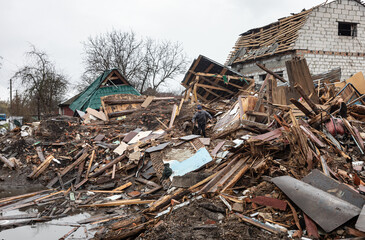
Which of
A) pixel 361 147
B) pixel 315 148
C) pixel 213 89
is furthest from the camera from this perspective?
pixel 213 89

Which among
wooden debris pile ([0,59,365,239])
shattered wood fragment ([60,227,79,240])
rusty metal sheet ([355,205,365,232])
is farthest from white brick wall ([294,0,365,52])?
shattered wood fragment ([60,227,79,240])

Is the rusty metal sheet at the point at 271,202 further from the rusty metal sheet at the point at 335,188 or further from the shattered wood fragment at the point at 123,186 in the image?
the shattered wood fragment at the point at 123,186

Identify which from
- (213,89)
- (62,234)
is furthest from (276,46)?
(62,234)

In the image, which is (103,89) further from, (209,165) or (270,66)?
(209,165)

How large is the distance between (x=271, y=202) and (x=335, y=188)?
3.35 feet

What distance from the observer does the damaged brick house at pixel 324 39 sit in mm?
16766

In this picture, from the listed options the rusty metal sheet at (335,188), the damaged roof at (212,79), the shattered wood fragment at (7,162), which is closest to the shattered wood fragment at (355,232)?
the rusty metal sheet at (335,188)

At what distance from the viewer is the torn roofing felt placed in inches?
673

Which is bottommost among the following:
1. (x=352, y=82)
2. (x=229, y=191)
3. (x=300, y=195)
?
(x=229, y=191)

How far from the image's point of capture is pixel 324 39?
17.2m

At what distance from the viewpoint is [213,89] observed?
15.7 metres

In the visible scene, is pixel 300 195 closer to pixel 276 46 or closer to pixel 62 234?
pixel 62 234

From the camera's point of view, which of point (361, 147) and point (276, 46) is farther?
point (276, 46)

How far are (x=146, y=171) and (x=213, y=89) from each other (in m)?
8.83
